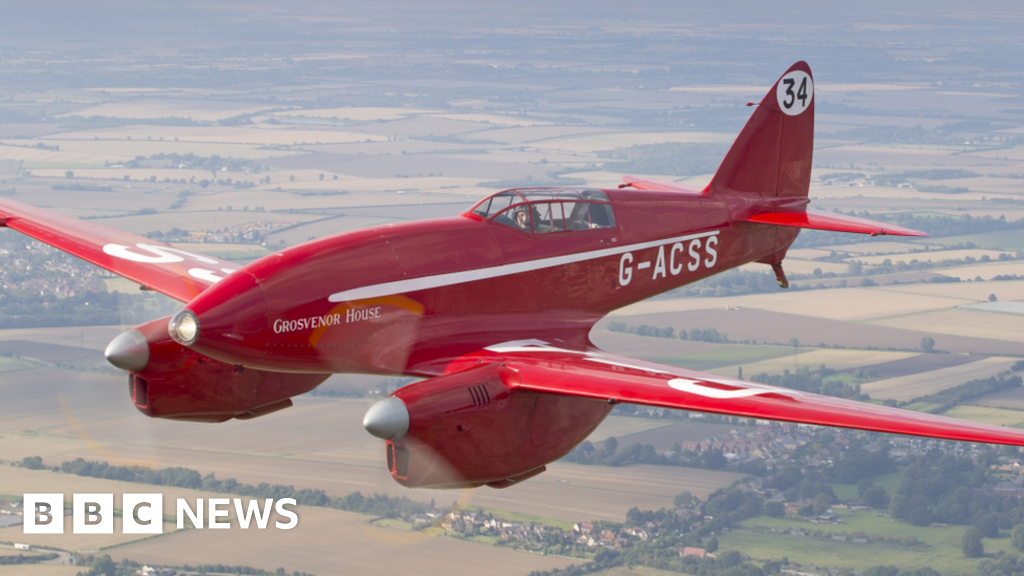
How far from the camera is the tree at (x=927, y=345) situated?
11206cm

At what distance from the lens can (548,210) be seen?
22344 mm

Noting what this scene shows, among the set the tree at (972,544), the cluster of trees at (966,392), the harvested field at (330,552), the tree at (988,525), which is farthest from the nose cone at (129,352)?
the cluster of trees at (966,392)

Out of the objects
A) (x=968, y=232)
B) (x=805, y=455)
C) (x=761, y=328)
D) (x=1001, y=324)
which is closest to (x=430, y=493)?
(x=805, y=455)

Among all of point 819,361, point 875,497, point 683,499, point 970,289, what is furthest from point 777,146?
point 970,289

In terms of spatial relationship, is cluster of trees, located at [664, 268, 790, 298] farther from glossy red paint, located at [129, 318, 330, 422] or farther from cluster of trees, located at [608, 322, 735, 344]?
glossy red paint, located at [129, 318, 330, 422]

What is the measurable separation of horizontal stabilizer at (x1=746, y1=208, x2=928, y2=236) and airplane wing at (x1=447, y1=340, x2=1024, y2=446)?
335 inches

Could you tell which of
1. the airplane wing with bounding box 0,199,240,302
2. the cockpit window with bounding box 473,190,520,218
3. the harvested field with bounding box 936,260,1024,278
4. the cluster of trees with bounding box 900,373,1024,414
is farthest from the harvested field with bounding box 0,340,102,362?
the harvested field with bounding box 936,260,1024,278

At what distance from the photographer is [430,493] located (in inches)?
756

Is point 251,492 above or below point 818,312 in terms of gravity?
below

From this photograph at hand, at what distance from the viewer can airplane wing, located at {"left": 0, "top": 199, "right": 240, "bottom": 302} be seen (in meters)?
24.5

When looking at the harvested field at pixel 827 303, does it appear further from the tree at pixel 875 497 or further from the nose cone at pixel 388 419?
the nose cone at pixel 388 419

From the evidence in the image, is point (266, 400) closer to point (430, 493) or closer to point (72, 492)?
point (430, 493)

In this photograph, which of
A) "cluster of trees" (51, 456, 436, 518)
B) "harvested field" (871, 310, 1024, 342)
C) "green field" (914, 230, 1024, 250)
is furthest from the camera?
"green field" (914, 230, 1024, 250)

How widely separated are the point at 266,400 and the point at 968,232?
198 m
